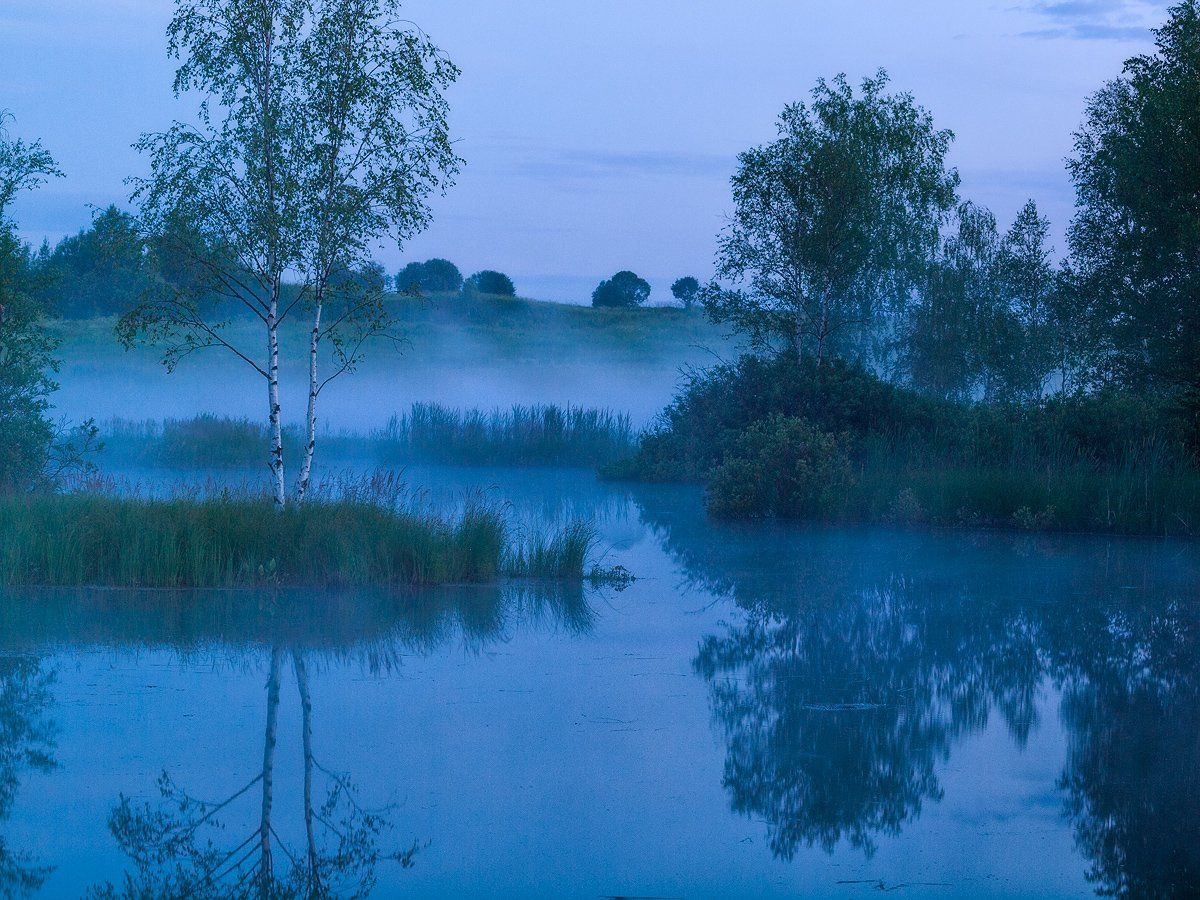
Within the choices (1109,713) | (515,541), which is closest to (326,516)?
(515,541)

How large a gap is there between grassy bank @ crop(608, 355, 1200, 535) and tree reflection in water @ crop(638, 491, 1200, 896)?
Result: 2.09m

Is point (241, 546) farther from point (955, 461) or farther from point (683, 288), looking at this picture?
point (683, 288)

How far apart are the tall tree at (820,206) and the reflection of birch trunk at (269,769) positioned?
19105 mm

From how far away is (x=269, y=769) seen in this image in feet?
22.2

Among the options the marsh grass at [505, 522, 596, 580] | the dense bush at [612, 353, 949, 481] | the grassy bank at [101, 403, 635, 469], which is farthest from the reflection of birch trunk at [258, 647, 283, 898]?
the grassy bank at [101, 403, 635, 469]

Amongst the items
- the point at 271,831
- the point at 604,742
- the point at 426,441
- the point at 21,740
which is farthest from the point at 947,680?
the point at 426,441

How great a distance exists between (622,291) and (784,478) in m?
55.5

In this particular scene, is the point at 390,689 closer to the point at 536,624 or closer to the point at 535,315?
the point at 536,624

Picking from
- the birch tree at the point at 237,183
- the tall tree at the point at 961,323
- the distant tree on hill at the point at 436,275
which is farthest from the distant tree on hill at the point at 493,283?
the birch tree at the point at 237,183

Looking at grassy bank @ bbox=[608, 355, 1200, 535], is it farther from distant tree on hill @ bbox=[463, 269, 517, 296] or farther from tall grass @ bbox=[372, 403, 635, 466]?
distant tree on hill @ bbox=[463, 269, 517, 296]

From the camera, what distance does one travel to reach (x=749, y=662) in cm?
970

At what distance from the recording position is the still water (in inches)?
222

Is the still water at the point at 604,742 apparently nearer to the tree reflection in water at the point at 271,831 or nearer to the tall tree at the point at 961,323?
the tree reflection in water at the point at 271,831

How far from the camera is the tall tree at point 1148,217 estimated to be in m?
22.4
